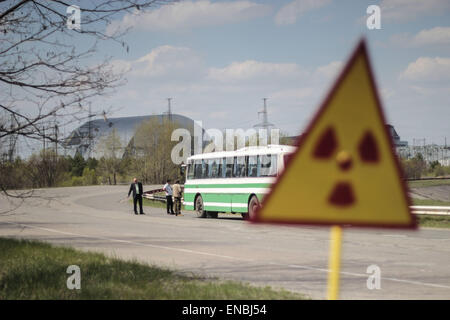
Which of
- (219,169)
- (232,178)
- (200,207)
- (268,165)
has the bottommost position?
(200,207)

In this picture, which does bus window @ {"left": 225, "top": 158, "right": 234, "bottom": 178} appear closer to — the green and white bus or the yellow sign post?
the green and white bus

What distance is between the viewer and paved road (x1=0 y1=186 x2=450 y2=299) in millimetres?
10375

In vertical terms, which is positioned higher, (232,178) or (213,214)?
(232,178)

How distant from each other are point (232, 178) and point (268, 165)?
2.98 meters

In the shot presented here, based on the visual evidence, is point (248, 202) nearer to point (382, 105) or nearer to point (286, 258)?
point (286, 258)

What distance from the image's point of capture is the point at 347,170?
12.3ft

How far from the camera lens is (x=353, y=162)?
12.3 ft

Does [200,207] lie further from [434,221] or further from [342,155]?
[342,155]

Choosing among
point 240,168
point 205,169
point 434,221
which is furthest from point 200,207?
point 434,221

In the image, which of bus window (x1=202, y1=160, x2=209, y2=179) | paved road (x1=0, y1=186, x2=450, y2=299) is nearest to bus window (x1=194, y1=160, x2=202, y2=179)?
bus window (x1=202, y1=160, x2=209, y2=179)

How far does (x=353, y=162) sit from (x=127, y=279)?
669 cm

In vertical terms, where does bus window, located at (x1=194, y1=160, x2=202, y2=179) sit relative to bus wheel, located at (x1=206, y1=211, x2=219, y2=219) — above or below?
above

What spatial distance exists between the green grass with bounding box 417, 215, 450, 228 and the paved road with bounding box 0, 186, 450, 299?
4207mm
